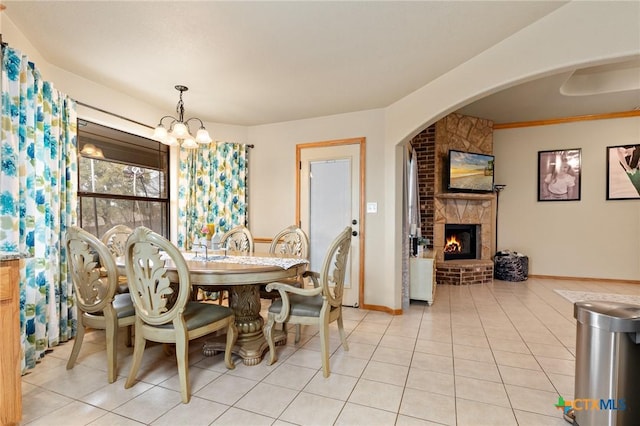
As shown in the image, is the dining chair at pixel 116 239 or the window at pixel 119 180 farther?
the window at pixel 119 180

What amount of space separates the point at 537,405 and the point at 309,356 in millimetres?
1532

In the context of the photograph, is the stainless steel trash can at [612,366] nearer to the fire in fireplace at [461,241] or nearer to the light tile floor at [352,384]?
the light tile floor at [352,384]

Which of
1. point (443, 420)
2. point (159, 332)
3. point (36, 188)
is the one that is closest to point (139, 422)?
point (159, 332)

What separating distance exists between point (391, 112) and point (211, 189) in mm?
2574

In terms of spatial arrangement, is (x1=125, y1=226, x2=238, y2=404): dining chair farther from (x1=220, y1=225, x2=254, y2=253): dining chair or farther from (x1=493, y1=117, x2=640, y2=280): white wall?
(x1=493, y1=117, x2=640, y2=280): white wall

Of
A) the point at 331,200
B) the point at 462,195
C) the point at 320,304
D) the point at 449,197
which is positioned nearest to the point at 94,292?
the point at 320,304

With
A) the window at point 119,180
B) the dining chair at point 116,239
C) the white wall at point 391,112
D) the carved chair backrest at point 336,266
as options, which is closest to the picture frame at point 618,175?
the white wall at point 391,112

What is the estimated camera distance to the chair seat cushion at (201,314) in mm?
1997

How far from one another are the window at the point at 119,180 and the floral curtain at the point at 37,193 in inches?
13.3

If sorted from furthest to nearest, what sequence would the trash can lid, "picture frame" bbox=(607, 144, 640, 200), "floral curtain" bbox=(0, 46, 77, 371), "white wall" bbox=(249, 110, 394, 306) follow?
"picture frame" bbox=(607, 144, 640, 200), "white wall" bbox=(249, 110, 394, 306), "floral curtain" bbox=(0, 46, 77, 371), the trash can lid

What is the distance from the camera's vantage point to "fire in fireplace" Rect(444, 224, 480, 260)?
571cm

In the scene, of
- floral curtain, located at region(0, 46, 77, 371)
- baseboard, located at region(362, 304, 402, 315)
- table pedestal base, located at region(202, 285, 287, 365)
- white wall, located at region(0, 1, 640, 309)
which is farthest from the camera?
baseboard, located at region(362, 304, 402, 315)

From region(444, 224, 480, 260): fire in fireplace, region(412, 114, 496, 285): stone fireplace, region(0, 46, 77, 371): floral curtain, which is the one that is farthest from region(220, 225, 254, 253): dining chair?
region(444, 224, 480, 260): fire in fireplace

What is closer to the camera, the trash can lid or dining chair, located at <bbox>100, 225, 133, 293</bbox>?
the trash can lid
